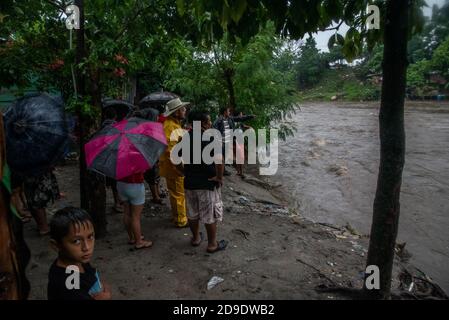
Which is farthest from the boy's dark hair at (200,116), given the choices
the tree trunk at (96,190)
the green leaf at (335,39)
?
the green leaf at (335,39)

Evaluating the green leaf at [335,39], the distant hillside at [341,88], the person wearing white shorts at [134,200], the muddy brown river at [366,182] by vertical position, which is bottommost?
the muddy brown river at [366,182]

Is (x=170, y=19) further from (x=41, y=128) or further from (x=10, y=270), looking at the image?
(x=10, y=270)

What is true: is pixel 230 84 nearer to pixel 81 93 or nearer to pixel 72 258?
pixel 81 93

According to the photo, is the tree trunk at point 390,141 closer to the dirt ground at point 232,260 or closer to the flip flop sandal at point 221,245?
the dirt ground at point 232,260

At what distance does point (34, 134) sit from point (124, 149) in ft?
2.85

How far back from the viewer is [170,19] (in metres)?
4.11

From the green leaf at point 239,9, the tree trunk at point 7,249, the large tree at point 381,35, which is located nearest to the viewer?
the tree trunk at point 7,249

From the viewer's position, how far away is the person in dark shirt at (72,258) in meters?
2.06

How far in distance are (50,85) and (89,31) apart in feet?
3.12

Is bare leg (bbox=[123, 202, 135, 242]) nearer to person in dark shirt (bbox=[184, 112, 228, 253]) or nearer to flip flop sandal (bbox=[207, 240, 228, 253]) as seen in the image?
person in dark shirt (bbox=[184, 112, 228, 253])

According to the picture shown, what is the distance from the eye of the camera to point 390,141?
277 cm

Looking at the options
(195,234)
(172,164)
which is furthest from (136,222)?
(172,164)
